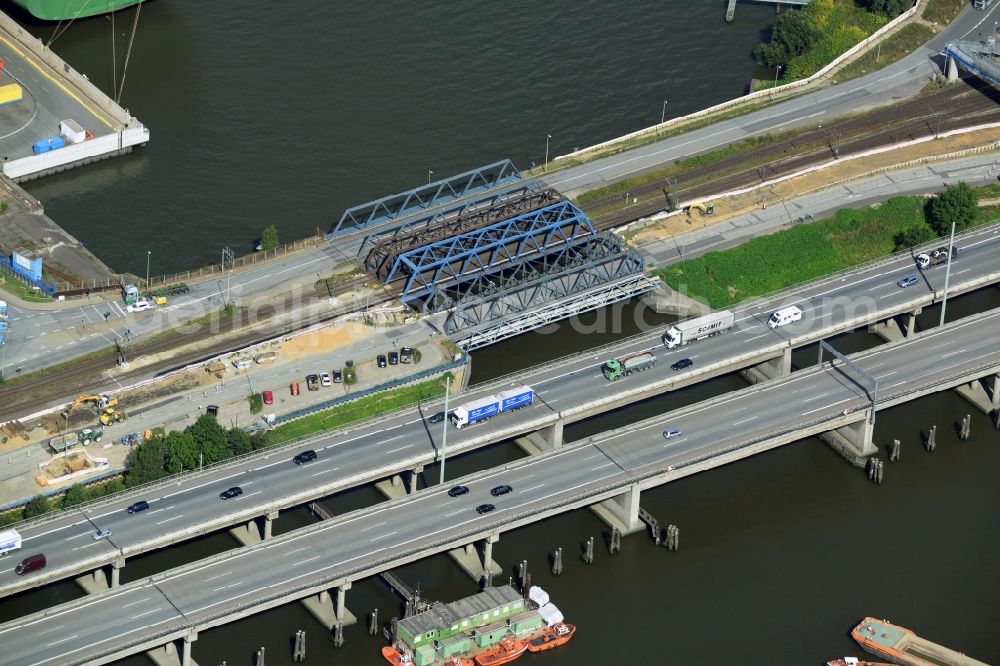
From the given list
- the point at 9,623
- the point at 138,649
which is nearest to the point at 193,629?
the point at 138,649

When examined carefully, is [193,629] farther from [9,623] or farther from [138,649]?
[9,623]
